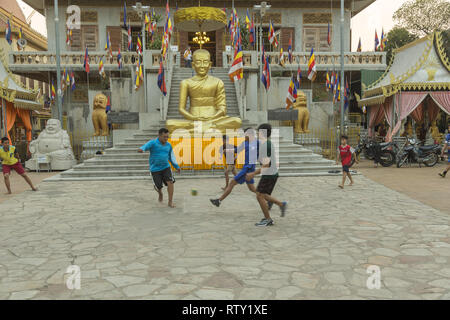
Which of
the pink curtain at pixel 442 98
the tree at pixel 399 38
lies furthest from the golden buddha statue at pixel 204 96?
the tree at pixel 399 38

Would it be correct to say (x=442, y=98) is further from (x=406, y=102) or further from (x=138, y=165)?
(x=138, y=165)

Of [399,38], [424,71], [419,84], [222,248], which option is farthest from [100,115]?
[399,38]

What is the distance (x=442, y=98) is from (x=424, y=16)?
1813 cm

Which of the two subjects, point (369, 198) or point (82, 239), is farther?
point (369, 198)

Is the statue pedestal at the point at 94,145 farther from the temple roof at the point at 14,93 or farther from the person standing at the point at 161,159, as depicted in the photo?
the person standing at the point at 161,159

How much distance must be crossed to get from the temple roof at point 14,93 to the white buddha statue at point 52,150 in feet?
7.35

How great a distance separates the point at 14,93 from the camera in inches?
590

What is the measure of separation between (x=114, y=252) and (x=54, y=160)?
10515mm

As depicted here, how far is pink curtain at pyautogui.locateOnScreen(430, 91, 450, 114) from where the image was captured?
15.0m

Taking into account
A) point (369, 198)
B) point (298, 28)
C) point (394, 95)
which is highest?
point (298, 28)

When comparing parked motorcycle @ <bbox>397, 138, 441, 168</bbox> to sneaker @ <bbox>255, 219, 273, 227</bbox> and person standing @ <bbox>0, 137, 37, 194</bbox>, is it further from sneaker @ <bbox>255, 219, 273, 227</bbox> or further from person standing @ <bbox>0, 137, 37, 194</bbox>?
person standing @ <bbox>0, 137, 37, 194</bbox>

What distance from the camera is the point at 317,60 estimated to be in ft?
66.5
